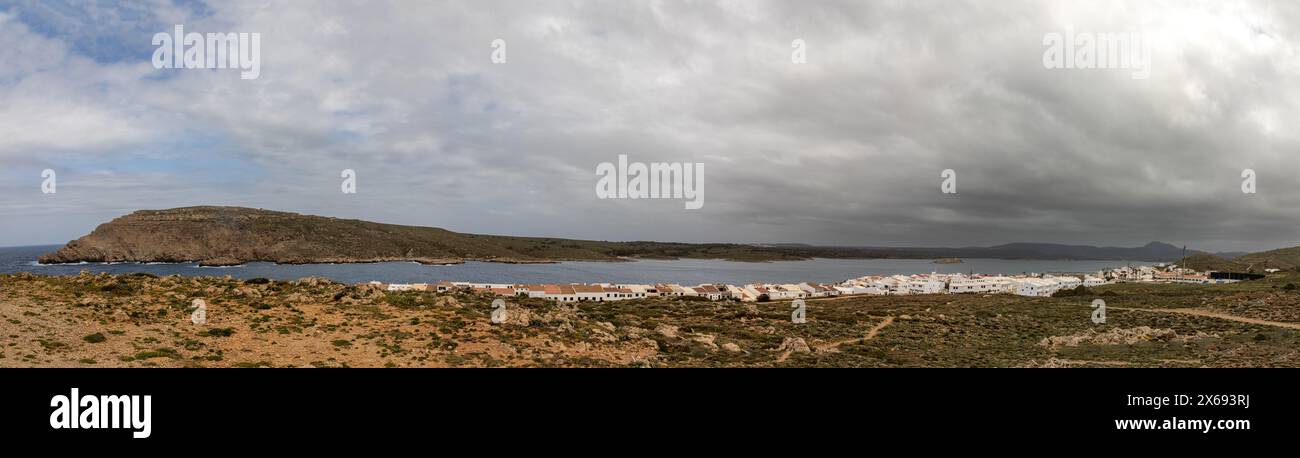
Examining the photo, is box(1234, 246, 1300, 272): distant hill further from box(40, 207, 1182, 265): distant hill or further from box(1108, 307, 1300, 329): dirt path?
box(40, 207, 1182, 265): distant hill

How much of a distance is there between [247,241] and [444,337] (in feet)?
501

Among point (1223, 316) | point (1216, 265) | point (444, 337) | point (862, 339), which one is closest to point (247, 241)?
point (444, 337)

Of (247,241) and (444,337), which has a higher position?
(247,241)

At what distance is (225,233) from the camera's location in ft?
457

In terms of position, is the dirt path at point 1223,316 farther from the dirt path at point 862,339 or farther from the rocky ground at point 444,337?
the dirt path at point 862,339

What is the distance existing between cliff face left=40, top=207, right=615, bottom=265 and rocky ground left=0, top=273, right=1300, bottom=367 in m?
131

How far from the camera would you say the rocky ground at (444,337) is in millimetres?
14719

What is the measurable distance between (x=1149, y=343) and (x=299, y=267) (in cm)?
14204

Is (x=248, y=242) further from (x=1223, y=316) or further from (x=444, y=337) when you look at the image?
(x=1223, y=316)

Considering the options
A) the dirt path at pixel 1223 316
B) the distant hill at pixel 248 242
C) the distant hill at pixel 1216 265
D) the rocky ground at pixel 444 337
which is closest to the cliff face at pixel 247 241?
the distant hill at pixel 248 242

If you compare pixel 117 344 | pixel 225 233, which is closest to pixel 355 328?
pixel 117 344

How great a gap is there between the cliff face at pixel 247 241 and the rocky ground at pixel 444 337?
131344mm

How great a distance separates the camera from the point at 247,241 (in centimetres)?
13825
